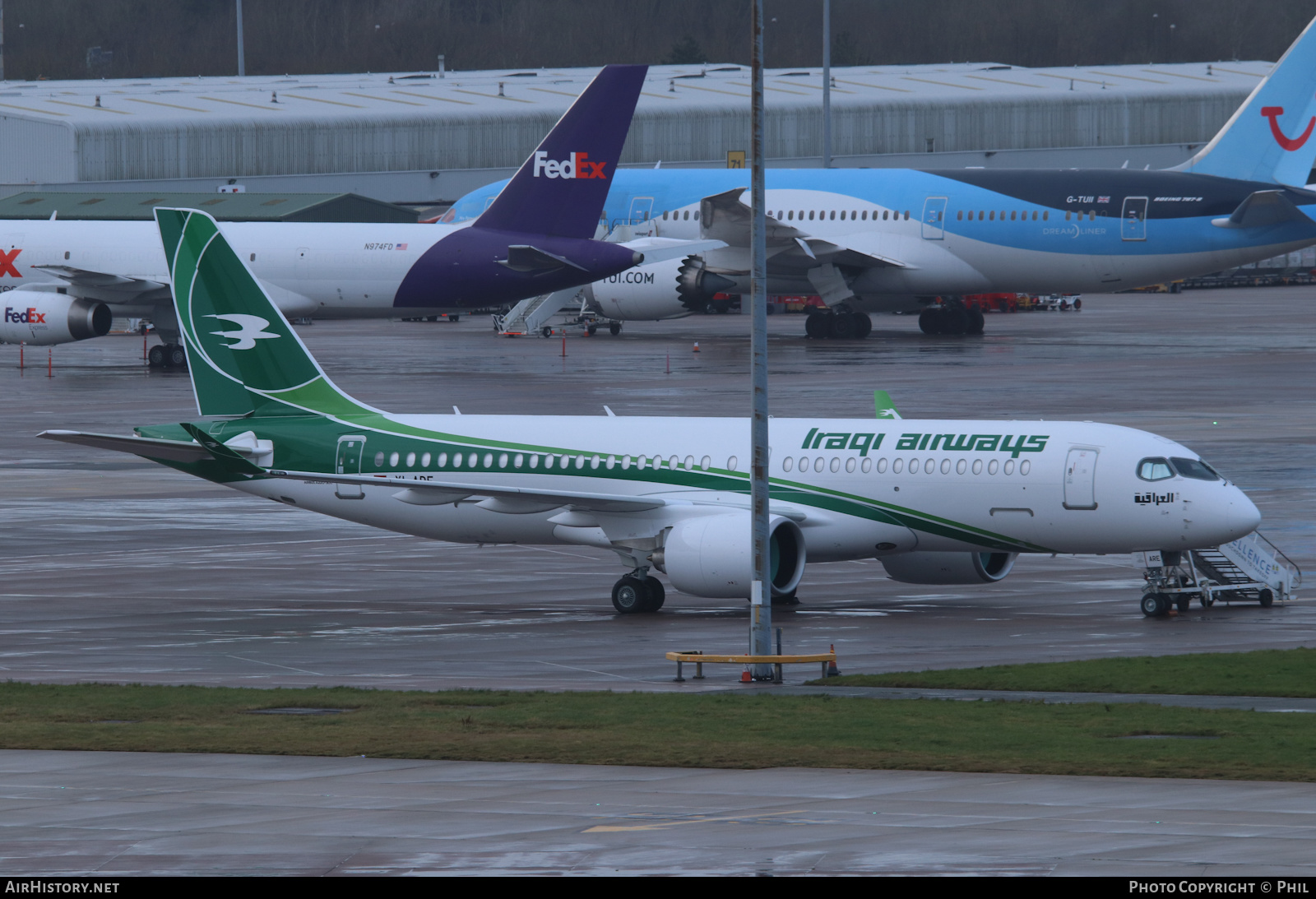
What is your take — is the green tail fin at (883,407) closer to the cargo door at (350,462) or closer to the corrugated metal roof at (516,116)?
the cargo door at (350,462)

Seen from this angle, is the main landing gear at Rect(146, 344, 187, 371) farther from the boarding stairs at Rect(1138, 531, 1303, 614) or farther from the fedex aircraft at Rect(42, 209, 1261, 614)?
the boarding stairs at Rect(1138, 531, 1303, 614)

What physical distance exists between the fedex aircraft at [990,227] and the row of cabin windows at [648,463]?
4342 centimetres

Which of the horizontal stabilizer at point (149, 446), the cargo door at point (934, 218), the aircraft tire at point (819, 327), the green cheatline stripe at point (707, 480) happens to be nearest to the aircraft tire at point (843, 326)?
the aircraft tire at point (819, 327)

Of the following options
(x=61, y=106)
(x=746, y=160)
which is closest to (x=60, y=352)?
(x=61, y=106)

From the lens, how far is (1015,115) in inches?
5438

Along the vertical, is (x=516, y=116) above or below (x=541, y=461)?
above

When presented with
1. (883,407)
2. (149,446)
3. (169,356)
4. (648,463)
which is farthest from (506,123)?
(648,463)

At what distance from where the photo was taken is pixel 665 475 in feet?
112

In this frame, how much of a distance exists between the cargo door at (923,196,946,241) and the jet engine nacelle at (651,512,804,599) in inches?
1922

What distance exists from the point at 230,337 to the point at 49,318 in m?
39.0

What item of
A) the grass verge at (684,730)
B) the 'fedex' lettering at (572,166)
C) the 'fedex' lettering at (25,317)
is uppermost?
the 'fedex' lettering at (572,166)

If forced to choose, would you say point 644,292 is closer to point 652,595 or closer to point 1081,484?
point 652,595

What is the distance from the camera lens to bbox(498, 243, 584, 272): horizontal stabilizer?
2795 inches

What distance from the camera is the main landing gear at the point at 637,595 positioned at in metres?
33.4
